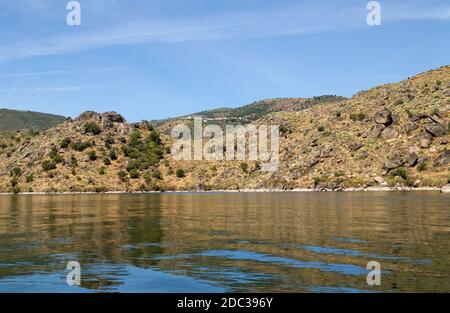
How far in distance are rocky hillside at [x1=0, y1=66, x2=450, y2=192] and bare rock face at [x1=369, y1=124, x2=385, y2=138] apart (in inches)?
11.5

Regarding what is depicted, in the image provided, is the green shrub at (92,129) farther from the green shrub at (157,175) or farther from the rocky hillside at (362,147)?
the green shrub at (157,175)

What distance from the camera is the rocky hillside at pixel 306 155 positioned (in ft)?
431

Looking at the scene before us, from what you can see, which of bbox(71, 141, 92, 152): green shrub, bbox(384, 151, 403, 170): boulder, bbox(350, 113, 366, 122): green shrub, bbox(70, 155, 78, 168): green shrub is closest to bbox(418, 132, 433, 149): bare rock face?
bbox(384, 151, 403, 170): boulder

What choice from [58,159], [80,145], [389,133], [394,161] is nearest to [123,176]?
[58,159]

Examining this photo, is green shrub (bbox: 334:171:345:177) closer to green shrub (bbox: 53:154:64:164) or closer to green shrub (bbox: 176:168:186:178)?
green shrub (bbox: 176:168:186:178)

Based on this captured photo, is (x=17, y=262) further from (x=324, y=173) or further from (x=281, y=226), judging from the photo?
(x=324, y=173)

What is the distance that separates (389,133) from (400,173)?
23352mm

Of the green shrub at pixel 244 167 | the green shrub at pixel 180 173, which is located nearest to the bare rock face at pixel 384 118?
the green shrub at pixel 244 167

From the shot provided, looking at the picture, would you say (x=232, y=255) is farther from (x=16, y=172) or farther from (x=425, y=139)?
(x=16, y=172)

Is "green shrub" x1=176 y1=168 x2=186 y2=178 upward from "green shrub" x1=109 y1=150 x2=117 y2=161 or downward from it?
downward

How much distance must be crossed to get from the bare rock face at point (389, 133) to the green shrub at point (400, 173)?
1911 centimetres

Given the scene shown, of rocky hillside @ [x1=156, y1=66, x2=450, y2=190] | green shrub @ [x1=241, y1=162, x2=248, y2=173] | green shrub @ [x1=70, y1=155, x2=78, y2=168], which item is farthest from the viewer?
green shrub @ [x1=70, y1=155, x2=78, y2=168]

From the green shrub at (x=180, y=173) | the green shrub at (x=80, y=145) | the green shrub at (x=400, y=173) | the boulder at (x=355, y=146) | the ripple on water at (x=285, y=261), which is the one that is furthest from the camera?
the green shrub at (x=80, y=145)

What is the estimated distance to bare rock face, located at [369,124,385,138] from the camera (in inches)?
5822
